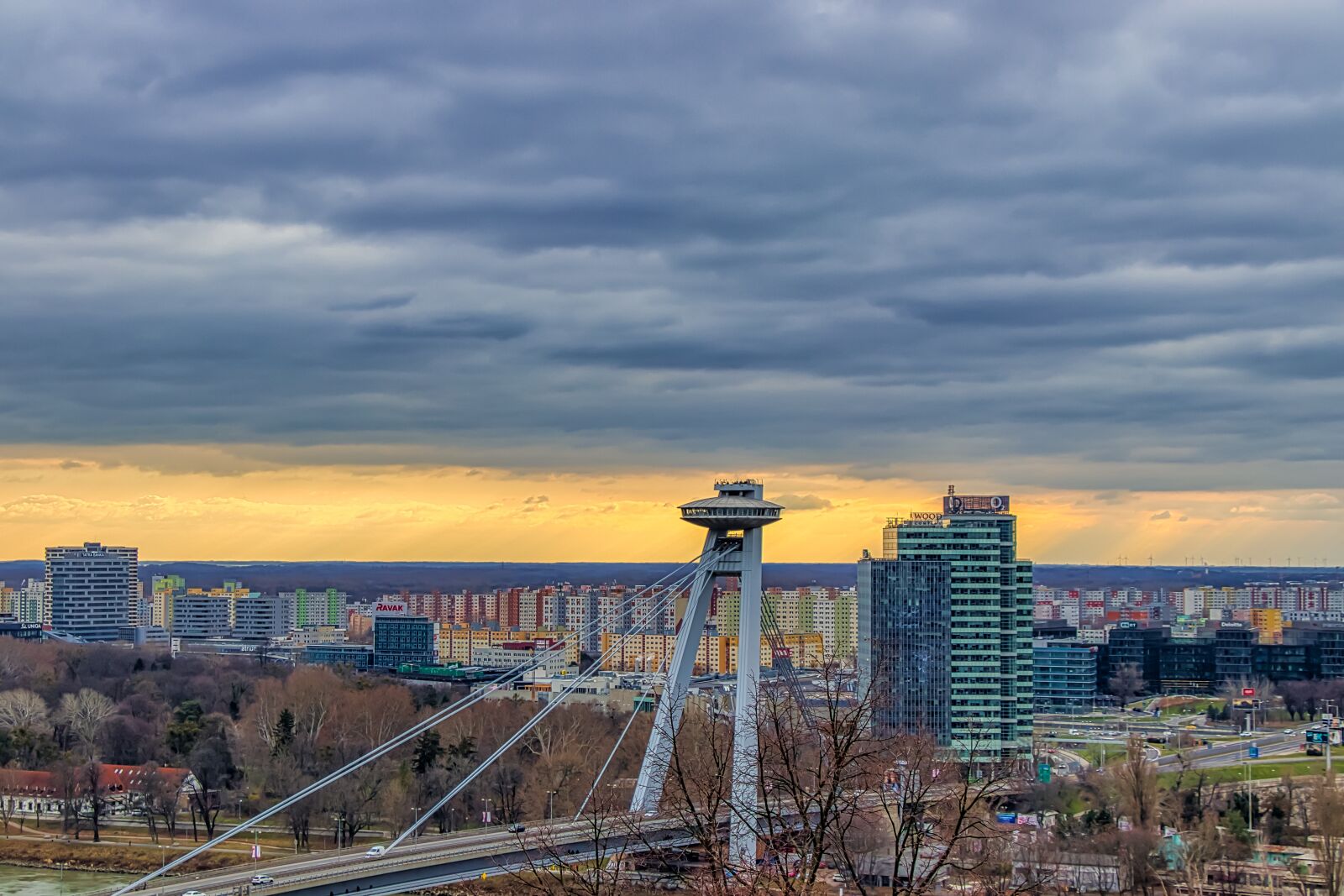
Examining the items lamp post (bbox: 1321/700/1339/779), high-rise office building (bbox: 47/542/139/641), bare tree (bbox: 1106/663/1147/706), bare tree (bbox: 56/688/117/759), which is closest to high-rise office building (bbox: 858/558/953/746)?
lamp post (bbox: 1321/700/1339/779)

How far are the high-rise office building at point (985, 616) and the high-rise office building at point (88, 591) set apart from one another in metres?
72.3

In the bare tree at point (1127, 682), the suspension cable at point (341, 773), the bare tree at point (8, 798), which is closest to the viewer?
the suspension cable at point (341, 773)

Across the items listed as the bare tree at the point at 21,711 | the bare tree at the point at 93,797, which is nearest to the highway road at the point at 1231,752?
the bare tree at the point at 93,797

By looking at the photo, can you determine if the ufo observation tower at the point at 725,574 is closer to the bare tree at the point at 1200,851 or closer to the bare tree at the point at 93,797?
the bare tree at the point at 1200,851

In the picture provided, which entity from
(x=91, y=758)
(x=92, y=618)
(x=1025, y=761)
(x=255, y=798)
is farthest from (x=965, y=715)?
(x=92, y=618)

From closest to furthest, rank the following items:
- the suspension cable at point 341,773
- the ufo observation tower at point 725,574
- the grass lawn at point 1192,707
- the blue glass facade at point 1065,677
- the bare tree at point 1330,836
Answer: the suspension cable at point 341,773 < the ufo observation tower at point 725,574 < the bare tree at point 1330,836 < the grass lawn at point 1192,707 < the blue glass facade at point 1065,677

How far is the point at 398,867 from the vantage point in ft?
81.6

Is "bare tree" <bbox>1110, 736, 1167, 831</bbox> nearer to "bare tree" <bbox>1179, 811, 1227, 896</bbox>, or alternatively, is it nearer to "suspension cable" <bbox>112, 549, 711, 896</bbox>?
"bare tree" <bbox>1179, 811, 1227, 896</bbox>

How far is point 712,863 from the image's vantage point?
9.35 metres

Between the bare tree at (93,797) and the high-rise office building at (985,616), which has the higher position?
the high-rise office building at (985,616)

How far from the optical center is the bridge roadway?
942 inches

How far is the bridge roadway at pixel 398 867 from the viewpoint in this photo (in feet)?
78.5

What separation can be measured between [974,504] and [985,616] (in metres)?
4.21

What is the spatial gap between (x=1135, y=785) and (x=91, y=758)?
2495 cm
